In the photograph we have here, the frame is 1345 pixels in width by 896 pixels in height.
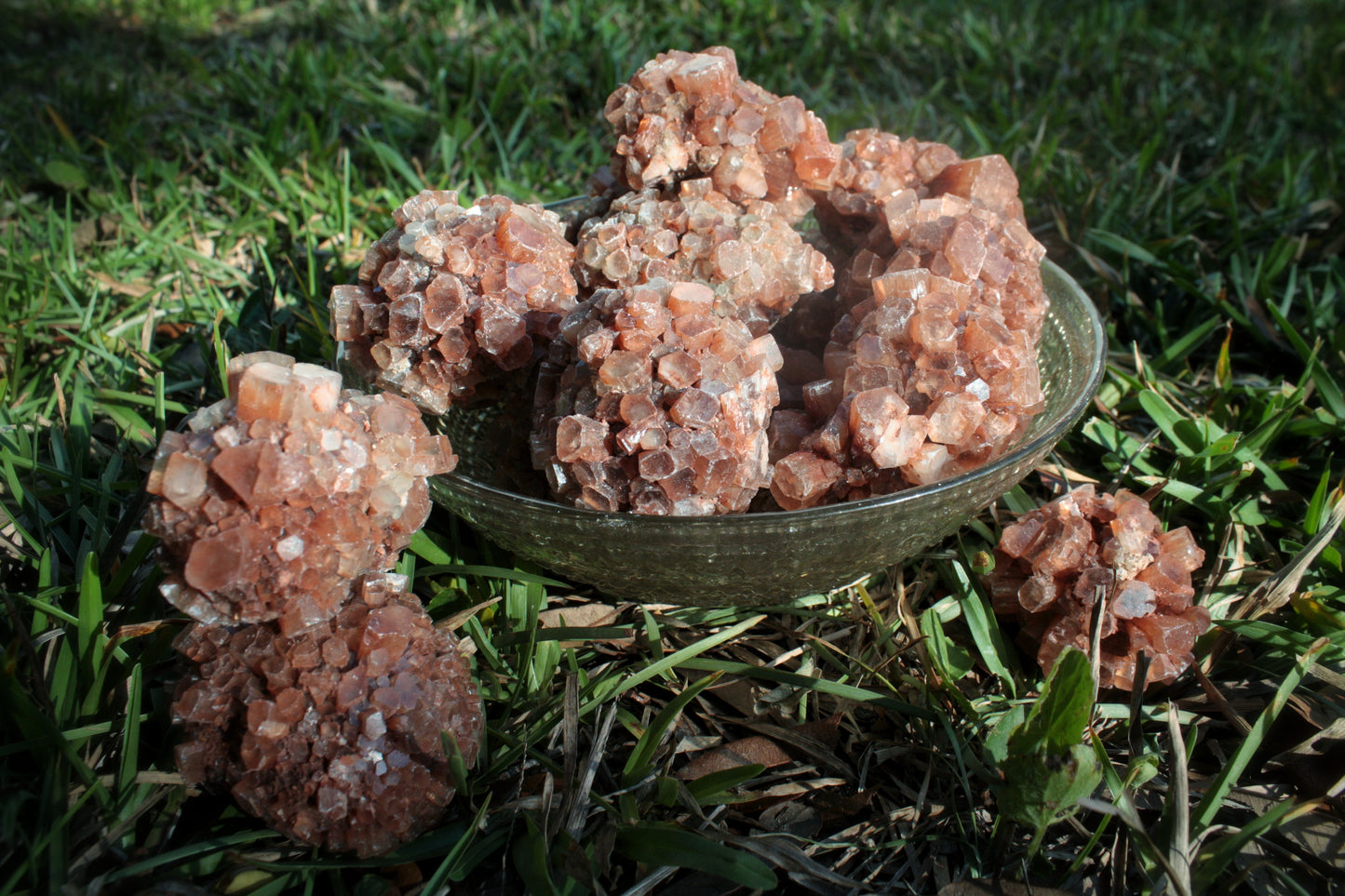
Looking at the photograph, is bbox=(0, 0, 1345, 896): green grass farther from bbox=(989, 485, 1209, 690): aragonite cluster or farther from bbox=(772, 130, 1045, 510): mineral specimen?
bbox=(772, 130, 1045, 510): mineral specimen

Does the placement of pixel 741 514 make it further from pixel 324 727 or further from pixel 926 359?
pixel 324 727

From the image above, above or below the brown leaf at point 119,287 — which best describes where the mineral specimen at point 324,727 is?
above

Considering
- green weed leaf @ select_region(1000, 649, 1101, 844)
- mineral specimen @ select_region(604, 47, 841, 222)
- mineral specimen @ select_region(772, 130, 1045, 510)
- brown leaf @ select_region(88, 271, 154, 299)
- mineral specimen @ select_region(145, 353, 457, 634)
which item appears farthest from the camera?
brown leaf @ select_region(88, 271, 154, 299)

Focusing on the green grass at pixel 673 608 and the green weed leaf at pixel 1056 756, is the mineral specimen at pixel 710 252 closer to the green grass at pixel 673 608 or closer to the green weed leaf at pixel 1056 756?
the green grass at pixel 673 608

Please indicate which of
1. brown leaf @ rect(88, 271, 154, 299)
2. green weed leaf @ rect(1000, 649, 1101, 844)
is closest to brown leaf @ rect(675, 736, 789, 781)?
green weed leaf @ rect(1000, 649, 1101, 844)

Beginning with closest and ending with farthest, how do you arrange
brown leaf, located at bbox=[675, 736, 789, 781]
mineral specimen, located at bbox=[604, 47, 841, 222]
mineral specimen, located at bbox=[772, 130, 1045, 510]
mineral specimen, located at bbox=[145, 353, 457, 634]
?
mineral specimen, located at bbox=[145, 353, 457, 634]
mineral specimen, located at bbox=[772, 130, 1045, 510]
brown leaf, located at bbox=[675, 736, 789, 781]
mineral specimen, located at bbox=[604, 47, 841, 222]

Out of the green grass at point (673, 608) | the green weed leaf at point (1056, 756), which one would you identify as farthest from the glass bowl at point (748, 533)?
the green weed leaf at point (1056, 756)

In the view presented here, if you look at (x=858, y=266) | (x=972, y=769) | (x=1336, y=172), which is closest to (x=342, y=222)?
(x=858, y=266)
